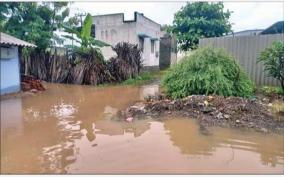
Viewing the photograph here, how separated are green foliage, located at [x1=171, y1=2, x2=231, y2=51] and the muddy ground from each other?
381 inches

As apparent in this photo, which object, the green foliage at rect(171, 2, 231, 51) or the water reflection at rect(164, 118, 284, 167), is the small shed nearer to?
the water reflection at rect(164, 118, 284, 167)

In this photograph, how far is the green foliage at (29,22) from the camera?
12664 millimetres

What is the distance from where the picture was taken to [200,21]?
15648 mm

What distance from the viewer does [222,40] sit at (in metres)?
11.0

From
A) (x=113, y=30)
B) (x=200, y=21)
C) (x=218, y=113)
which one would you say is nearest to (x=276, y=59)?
(x=218, y=113)

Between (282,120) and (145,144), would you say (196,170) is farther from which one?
(282,120)

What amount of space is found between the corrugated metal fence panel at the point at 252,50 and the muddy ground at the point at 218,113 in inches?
123

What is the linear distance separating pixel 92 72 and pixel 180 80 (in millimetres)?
5655

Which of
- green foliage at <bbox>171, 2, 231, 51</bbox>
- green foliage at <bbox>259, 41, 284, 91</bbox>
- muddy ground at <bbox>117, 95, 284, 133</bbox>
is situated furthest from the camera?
green foliage at <bbox>171, 2, 231, 51</bbox>

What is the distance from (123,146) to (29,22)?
36.4 feet

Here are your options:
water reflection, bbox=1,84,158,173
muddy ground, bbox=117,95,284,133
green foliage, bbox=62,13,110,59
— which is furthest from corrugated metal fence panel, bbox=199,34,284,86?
green foliage, bbox=62,13,110,59

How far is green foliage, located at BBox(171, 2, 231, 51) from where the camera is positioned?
15.8m

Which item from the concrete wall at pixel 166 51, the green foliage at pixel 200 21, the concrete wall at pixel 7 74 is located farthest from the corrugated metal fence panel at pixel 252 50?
the concrete wall at pixel 166 51

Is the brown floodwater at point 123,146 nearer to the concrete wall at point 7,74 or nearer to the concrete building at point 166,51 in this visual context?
the concrete wall at point 7,74
